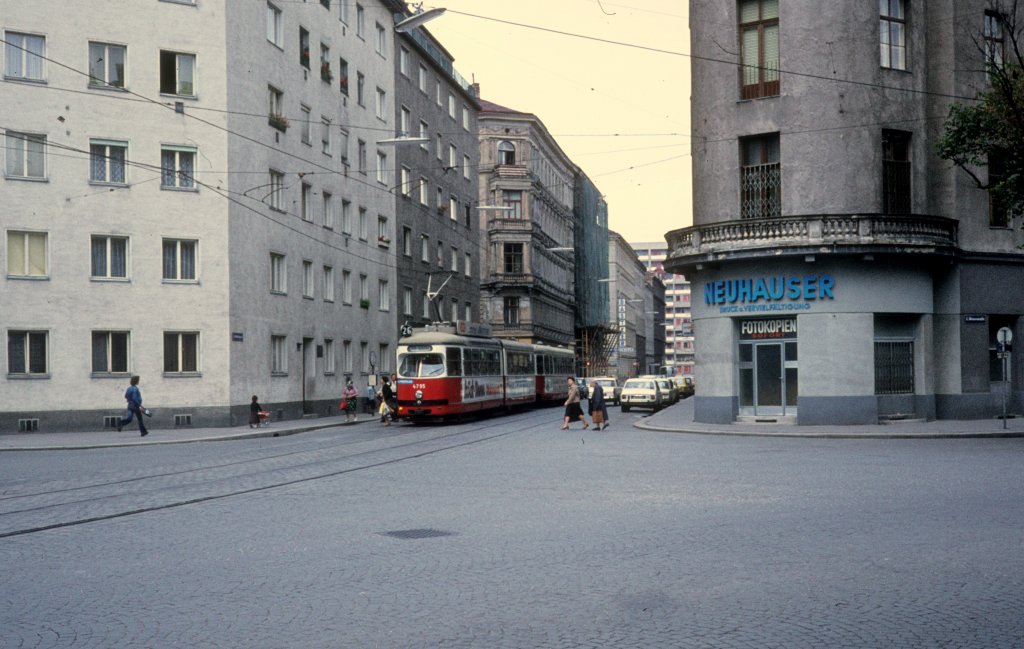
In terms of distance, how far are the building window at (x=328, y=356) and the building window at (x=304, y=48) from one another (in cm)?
1124

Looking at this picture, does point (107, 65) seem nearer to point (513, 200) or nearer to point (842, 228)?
point (842, 228)

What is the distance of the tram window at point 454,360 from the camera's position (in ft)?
121

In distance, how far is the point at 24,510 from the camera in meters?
13.2

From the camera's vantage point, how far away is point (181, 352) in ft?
119

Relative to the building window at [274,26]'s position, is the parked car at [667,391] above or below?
below

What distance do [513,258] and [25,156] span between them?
49.8m

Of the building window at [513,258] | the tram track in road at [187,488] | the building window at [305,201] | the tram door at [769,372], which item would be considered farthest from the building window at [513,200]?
the tram track in road at [187,488]

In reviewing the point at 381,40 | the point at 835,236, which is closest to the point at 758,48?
the point at 835,236

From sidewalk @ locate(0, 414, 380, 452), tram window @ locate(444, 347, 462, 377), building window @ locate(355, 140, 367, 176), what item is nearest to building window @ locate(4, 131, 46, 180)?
sidewalk @ locate(0, 414, 380, 452)

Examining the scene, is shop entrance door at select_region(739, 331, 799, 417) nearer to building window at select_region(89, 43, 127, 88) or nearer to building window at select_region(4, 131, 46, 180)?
building window at select_region(89, 43, 127, 88)

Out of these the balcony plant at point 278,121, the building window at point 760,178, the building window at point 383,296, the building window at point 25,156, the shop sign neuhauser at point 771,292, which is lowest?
the shop sign neuhauser at point 771,292

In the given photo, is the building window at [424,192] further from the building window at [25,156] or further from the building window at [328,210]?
the building window at [25,156]

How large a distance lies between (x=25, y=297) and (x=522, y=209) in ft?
167

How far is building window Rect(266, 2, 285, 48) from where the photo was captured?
4072 cm
